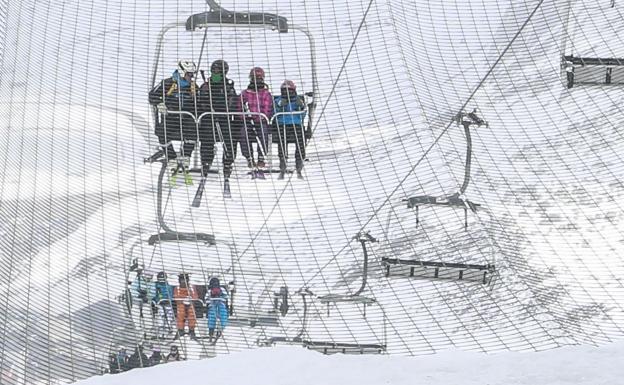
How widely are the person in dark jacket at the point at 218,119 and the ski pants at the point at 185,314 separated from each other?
1178 mm

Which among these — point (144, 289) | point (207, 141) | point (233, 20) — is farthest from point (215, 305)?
point (233, 20)

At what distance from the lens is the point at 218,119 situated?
47.4 ft

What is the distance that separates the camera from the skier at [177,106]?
12.4 m

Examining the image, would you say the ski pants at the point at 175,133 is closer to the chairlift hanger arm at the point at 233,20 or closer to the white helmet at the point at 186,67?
the white helmet at the point at 186,67

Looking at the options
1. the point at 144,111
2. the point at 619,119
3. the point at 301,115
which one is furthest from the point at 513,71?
the point at 301,115

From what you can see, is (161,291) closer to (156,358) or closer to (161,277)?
(161,277)

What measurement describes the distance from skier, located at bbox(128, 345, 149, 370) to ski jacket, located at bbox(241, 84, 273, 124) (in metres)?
2.20

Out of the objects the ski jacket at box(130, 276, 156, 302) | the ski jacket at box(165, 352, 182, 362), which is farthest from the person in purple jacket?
the ski jacket at box(165, 352, 182, 362)

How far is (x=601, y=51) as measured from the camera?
24.8 m

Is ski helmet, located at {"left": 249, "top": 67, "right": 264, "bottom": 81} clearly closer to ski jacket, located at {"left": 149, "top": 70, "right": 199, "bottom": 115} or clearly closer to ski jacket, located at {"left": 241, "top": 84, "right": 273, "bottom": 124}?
ski jacket, located at {"left": 241, "top": 84, "right": 273, "bottom": 124}

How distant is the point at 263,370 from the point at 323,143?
17235 millimetres

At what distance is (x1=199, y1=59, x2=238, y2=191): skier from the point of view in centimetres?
1306

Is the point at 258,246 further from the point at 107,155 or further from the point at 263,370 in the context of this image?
the point at 263,370

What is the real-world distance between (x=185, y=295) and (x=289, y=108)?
2.10m
